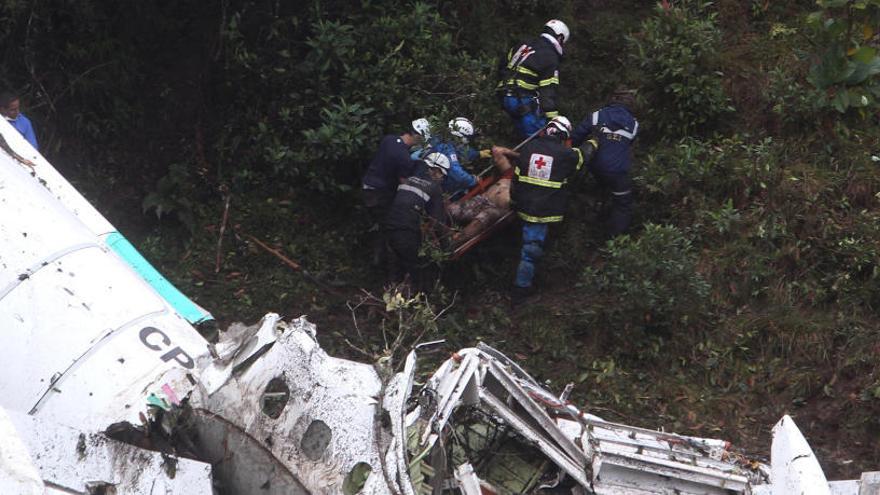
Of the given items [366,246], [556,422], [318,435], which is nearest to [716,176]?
[366,246]

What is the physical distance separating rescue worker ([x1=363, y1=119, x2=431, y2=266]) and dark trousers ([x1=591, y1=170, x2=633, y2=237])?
5.11 ft

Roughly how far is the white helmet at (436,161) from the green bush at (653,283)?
57.6 inches

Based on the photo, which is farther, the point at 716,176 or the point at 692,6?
the point at 692,6

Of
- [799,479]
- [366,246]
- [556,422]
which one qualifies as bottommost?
[366,246]

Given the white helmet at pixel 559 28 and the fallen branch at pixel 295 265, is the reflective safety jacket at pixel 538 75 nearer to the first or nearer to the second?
the white helmet at pixel 559 28

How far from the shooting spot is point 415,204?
8.00 m

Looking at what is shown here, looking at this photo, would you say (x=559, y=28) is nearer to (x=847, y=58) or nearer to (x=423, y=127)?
(x=423, y=127)

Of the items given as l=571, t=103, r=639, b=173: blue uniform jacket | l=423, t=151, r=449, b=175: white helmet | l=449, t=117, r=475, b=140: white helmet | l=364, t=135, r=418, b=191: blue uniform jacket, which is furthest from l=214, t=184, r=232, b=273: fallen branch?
l=571, t=103, r=639, b=173: blue uniform jacket

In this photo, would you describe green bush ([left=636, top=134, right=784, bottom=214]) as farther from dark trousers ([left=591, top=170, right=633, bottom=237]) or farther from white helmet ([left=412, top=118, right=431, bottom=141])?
white helmet ([left=412, top=118, right=431, bottom=141])

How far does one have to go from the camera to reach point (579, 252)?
8867 millimetres

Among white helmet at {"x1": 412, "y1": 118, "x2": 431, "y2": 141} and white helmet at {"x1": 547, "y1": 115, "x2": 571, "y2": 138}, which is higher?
white helmet at {"x1": 547, "y1": 115, "x2": 571, "y2": 138}

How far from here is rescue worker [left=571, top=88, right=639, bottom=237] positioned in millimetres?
8539

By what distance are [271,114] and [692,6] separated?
13.7 ft

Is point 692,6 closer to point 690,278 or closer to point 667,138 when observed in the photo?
point 667,138
